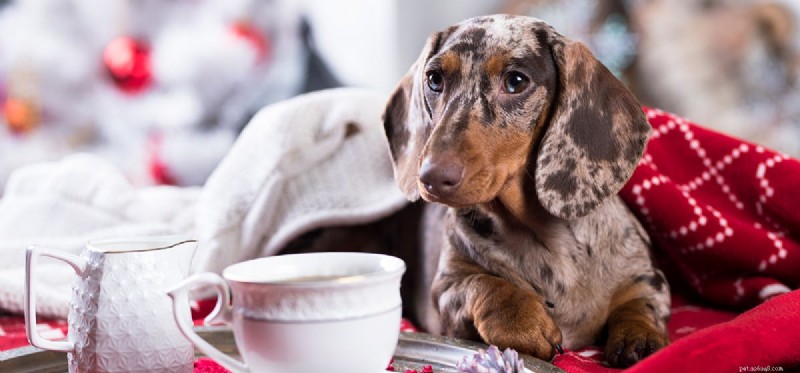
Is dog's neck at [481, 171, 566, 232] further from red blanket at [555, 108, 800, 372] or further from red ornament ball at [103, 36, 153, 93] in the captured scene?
red ornament ball at [103, 36, 153, 93]

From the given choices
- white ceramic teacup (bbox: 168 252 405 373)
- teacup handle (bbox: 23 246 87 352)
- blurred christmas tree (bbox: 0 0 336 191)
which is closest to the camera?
white ceramic teacup (bbox: 168 252 405 373)

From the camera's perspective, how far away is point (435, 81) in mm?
1646

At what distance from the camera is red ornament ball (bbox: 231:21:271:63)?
4.01 metres

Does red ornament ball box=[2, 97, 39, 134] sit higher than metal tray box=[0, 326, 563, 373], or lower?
lower

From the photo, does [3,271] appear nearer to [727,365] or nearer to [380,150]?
[380,150]

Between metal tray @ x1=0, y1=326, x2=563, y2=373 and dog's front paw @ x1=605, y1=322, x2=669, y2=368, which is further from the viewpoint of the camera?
dog's front paw @ x1=605, y1=322, x2=669, y2=368

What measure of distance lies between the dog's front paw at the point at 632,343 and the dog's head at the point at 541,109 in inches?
9.3

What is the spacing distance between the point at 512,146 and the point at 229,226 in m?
0.96

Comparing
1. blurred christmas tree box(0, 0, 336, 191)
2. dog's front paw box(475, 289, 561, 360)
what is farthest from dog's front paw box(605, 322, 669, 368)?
blurred christmas tree box(0, 0, 336, 191)

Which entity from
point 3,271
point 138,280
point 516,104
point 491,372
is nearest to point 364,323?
point 491,372

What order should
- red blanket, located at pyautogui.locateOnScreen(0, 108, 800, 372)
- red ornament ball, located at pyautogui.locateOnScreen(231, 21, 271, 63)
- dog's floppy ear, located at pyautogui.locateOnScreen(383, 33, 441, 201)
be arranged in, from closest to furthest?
1. dog's floppy ear, located at pyautogui.locateOnScreen(383, 33, 441, 201)
2. red blanket, located at pyautogui.locateOnScreen(0, 108, 800, 372)
3. red ornament ball, located at pyautogui.locateOnScreen(231, 21, 271, 63)

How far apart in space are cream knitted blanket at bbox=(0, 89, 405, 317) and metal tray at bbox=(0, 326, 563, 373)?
750 mm

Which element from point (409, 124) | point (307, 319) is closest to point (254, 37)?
point (409, 124)

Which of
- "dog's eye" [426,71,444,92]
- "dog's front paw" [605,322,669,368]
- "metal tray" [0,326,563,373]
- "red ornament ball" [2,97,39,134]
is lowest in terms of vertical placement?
"red ornament ball" [2,97,39,134]
